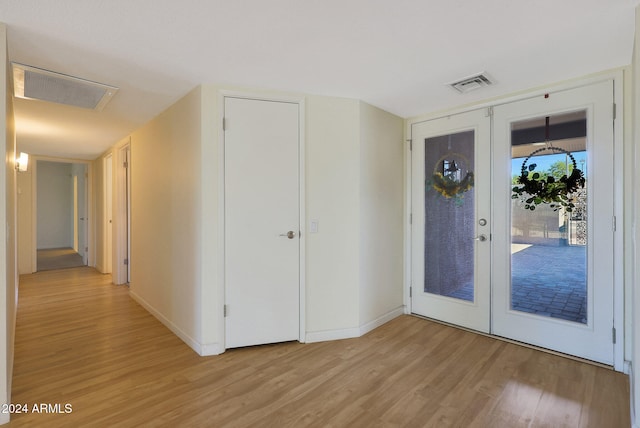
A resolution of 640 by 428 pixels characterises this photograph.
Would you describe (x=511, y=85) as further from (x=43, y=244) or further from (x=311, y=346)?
(x=43, y=244)

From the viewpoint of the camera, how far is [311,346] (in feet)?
9.43

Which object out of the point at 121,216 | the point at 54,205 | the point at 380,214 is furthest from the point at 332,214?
the point at 54,205

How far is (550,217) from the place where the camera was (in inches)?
109

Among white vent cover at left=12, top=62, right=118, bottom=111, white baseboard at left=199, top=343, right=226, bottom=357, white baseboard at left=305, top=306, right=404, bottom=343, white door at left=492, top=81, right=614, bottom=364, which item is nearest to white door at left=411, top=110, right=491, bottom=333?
white door at left=492, top=81, right=614, bottom=364

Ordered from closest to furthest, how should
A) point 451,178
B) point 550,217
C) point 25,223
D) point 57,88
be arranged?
point 57,88
point 550,217
point 451,178
point 25,223

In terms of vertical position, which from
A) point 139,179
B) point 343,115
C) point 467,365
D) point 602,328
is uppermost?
point 343,115

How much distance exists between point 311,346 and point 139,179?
3.02 meters

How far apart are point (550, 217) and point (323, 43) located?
238 centimetres

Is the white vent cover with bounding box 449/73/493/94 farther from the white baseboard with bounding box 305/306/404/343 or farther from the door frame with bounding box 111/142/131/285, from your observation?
the door frame with bounding box 111/142/131/285

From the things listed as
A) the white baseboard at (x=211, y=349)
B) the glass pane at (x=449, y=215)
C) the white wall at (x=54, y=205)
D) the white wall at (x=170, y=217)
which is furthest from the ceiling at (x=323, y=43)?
the white wall at (x=54, y=205)

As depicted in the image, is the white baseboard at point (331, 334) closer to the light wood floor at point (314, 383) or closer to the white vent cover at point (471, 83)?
the light wood floor at point (314, 383)

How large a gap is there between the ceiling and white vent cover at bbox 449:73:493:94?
0.08 metres

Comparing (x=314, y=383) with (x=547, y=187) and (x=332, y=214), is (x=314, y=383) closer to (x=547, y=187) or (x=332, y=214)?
(x=332, y=214)

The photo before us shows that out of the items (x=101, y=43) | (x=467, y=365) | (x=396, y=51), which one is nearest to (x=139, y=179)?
(x=101, y=43)
